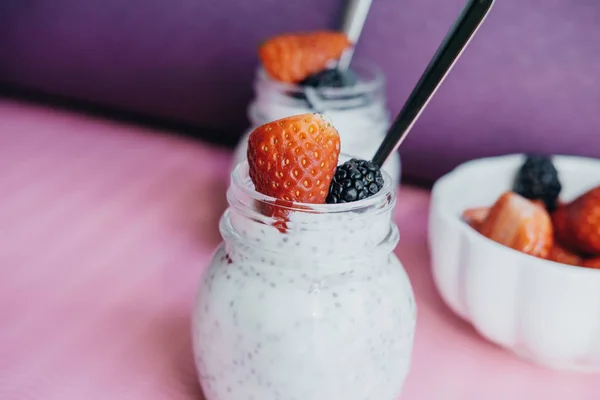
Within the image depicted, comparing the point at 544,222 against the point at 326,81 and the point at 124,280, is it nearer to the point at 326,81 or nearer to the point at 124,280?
the point at 326,81

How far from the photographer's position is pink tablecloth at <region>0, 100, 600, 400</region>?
58cm

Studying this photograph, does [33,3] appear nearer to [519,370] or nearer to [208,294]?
[208,294]

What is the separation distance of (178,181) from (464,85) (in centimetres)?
40

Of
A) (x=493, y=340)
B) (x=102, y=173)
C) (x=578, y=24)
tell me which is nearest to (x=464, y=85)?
(x=578, y=24)

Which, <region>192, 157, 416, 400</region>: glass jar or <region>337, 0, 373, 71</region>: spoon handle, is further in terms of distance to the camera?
<region>337, 0, 373, 71</region>: spoon handle

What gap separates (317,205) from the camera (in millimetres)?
462

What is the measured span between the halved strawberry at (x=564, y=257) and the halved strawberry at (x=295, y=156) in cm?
27

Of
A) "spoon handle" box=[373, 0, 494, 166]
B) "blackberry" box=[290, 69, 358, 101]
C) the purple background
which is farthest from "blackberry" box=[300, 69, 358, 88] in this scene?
"spoon handle" box=[373, 0, 494, 166]

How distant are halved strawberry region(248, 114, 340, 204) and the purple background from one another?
469 mm

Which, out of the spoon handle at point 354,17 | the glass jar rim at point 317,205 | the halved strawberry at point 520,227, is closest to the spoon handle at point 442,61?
the glass jar rim at point 317,205

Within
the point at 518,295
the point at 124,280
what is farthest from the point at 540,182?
the point at 124,280

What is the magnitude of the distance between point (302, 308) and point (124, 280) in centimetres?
29

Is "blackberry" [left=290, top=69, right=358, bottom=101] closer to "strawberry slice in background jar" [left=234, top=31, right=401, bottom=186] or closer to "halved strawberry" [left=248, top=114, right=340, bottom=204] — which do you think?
"strawberry slice in background jar" [left=234, top=31, right=401, bottom=186]

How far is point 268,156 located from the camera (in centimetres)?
47
